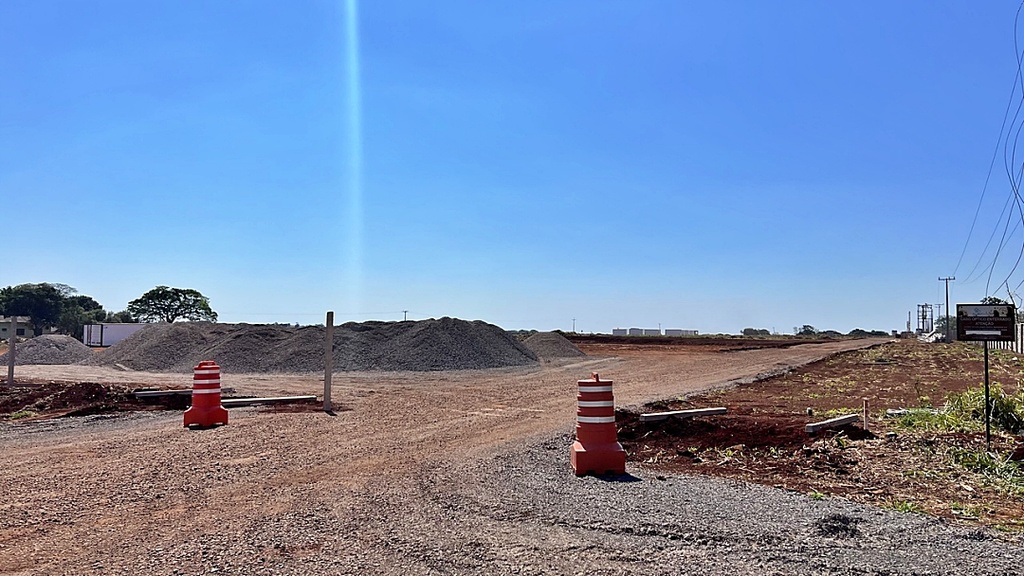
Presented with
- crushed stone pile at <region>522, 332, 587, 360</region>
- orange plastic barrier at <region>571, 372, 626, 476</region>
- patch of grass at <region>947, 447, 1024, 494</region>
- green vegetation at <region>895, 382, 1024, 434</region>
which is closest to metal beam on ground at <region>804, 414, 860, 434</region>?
green vegetation at <region>895, 382, 1024, 434</region>

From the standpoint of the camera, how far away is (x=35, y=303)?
111562 millimetres

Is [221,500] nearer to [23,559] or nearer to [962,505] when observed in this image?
[23,559]

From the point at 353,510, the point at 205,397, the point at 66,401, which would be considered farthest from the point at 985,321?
the point at 66,401

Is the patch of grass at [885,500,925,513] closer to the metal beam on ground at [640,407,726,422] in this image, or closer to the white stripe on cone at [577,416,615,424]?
the white stripe on cone at [577,416,615,424]

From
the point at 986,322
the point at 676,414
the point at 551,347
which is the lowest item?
the point at 676,414

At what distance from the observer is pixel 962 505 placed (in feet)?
24.2

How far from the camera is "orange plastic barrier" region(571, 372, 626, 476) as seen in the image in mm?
8852

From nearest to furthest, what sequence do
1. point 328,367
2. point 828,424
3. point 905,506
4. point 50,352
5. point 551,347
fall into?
1. point 905,506
2. point 828,424
3. point 328,367
4. point 50,352
5. point 551,347

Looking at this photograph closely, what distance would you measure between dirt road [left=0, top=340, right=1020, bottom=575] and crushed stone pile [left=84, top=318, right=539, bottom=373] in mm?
22905

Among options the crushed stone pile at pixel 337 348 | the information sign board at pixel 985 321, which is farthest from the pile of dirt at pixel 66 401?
the information sign board at pixel 985 321

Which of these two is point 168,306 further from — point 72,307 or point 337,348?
point 337,348

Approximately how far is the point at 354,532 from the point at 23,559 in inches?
93.9

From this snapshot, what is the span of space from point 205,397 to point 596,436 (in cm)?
782

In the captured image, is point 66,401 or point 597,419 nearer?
point 597,419
